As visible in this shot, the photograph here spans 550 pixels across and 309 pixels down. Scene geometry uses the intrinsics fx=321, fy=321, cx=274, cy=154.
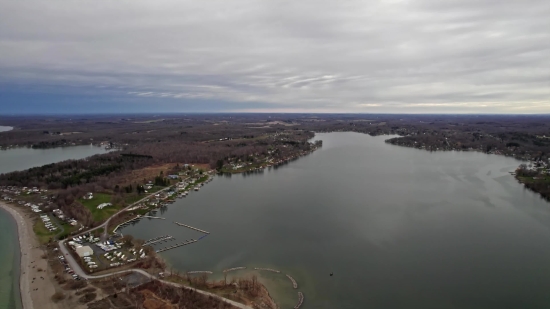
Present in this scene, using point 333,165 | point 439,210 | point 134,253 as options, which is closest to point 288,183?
point 333,165

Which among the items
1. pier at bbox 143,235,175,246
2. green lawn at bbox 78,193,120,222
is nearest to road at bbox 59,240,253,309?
pier at bbox 143,235,175,246

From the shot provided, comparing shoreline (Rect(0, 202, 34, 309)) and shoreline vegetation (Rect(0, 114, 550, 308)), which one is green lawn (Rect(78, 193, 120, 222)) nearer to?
shoreline vegetation (Rect(0, 114, 550, 308))

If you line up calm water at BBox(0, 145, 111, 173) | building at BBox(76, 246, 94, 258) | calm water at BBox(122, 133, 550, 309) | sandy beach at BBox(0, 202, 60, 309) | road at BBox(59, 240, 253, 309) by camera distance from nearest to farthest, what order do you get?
road at BBox(59, 240, 253, 309)
sandy beach at BBox(0, 202, 60, 309)
calm water at BBox(122, 133, 550, 309)
building at BBox(76, 246, 94, 258)
calm water at BBox(0, 145, 111, 173)

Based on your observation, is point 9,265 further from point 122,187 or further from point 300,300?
point 300,300

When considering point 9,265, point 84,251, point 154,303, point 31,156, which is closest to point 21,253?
point 9,265

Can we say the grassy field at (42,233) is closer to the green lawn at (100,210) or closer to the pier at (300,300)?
the green lawn at (100,210)

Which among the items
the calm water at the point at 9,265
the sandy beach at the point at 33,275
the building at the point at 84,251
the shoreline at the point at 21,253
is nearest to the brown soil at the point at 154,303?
the sandy beach at the point at 33,275
